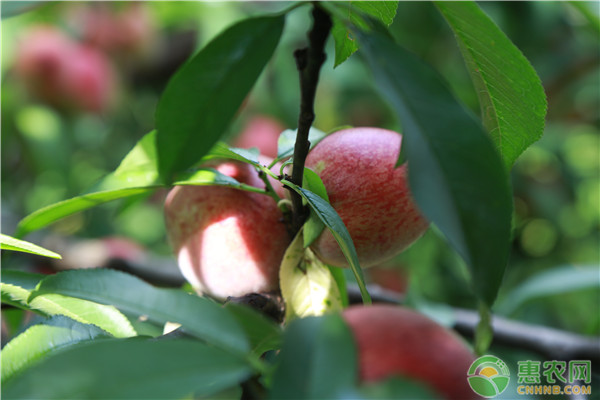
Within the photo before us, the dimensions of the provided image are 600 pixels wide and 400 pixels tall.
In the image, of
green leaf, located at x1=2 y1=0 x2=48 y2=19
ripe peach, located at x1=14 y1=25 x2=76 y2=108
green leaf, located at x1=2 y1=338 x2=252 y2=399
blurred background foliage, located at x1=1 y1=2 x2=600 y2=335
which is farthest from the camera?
ripe peach, located at x1=14 y1=25 x2=76 y2=108

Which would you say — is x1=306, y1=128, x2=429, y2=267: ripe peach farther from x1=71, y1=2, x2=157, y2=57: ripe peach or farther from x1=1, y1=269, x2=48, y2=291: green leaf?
x1=71, y1=2, x2=157, y2=57: ripe peach

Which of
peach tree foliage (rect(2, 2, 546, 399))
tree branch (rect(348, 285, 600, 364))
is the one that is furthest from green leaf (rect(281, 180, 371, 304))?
tree branch (rect(348, 285, 600, 364))

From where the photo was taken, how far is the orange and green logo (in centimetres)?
34

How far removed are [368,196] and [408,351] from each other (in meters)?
0.20

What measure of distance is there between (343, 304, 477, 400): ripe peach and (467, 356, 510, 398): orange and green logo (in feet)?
0.06

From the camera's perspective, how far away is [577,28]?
5.21ft

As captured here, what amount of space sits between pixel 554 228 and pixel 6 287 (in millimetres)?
1349

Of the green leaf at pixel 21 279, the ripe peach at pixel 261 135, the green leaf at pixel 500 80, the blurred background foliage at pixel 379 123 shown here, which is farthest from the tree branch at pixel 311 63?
the ripe peach at pixel 261 135

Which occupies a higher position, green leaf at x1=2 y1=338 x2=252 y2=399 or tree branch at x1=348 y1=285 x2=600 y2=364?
green leaf at x1=2 y1=338 x2=252 y2=399

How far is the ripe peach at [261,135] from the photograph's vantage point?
4.79 ft

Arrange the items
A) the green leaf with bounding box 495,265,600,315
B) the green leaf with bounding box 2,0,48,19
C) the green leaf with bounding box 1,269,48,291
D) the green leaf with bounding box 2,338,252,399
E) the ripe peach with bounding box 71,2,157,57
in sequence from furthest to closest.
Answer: the ripe peach with bounding box 71,2,157,57 → the green leaf with bounding box 495,265,600,315 → the green leaf with bounding box 2,0,48,19 → the green leaf with bounding box 1,269,48,291 → the green leaf with bounding box 2,338,252,399

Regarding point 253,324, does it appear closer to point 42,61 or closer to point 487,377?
point 487,377

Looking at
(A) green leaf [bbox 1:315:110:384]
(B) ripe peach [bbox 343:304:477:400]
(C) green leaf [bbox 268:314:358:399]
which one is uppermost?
(C) green leaf [bbox 268:314:358:399]

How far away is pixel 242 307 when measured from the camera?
33cm
